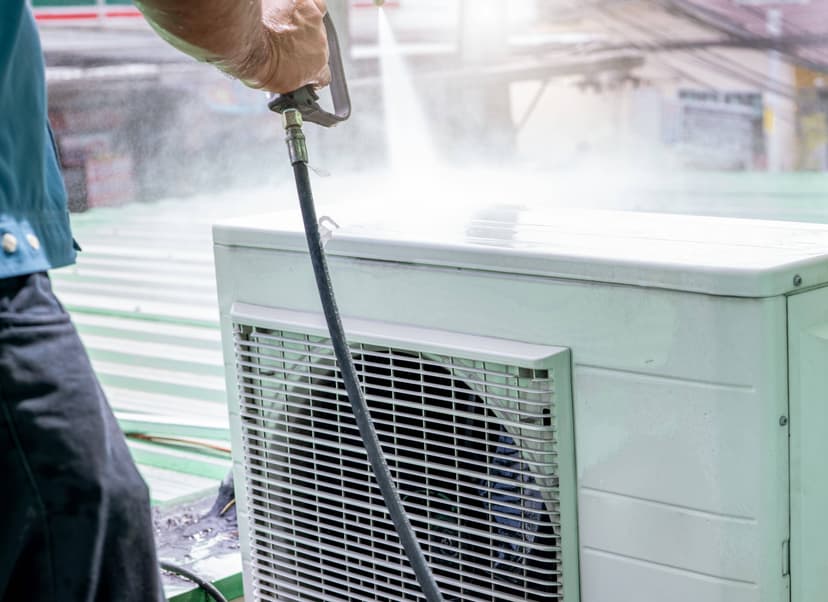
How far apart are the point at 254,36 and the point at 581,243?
437mm

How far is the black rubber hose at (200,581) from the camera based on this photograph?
1714 millimetres

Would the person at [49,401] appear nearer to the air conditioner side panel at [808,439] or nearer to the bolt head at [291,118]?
the bolt head at [291,118]

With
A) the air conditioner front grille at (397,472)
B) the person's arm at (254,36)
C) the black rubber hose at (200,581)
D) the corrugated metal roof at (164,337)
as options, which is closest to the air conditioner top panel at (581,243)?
the air conditioner front grille at (397,472)

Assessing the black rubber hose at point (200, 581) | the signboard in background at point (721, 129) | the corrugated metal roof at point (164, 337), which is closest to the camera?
the black rubber hose at point (200, 581)

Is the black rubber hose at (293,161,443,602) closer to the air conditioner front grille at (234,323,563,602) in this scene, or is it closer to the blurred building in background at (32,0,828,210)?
the air conditioner front grille at (234,323,563,602)

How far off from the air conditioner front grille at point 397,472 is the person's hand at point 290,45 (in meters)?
0.35

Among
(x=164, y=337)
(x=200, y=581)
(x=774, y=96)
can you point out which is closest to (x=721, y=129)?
(x=774, y=96)

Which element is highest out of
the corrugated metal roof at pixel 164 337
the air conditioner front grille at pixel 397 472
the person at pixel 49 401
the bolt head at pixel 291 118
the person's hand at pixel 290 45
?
the person's hand at pixel 290 45

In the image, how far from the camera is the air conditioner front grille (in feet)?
3.86

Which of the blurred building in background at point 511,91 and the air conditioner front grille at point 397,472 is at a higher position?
the blurred building in background at point 511,91

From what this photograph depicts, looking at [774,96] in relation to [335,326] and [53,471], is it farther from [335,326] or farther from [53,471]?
[53,471]

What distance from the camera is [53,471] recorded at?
874 mm

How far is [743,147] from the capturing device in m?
8.98

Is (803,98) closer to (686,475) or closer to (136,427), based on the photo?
(136,427)
